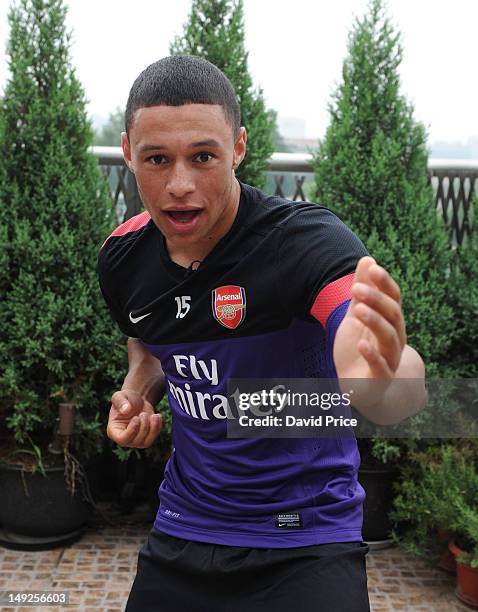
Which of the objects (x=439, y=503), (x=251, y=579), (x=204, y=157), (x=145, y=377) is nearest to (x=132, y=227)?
(x=145, y=377)

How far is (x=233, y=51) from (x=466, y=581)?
11.7 ft

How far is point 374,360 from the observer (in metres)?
1.68

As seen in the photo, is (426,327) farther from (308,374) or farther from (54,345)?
(308,374)

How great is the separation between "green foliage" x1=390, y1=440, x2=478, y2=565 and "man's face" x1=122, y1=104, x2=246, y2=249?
266cm

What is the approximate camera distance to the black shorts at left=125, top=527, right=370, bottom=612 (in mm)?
2348

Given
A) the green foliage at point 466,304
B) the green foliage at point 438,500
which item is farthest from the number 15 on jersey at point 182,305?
the green foliage at point 466,304

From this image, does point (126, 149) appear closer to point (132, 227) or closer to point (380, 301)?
point (132, 227)

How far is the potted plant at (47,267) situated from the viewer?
200 inches

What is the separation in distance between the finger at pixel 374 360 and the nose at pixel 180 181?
0.79 meters

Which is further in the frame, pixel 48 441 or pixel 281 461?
pixel 48 441

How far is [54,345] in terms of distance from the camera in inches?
201

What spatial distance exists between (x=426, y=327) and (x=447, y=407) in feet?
1.74

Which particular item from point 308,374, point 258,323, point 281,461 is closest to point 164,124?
point 258,323

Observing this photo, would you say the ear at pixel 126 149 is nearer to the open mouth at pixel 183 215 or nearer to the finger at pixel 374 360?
the open mouth at pixel 183 215
